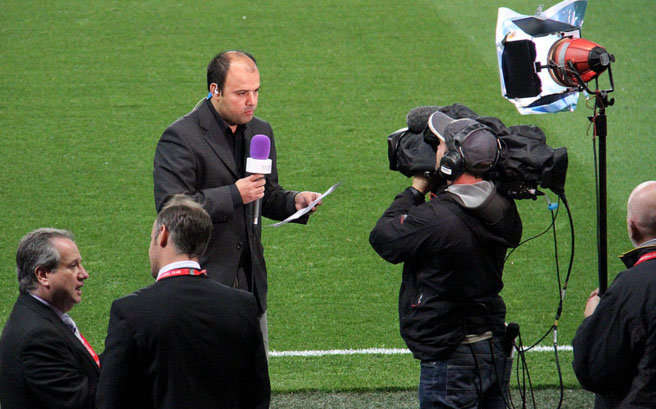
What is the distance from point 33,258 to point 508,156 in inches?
70.1

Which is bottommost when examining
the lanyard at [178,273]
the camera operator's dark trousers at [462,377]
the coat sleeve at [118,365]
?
the camera operator's dark trousers at [462,377]

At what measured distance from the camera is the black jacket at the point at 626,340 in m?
2.62

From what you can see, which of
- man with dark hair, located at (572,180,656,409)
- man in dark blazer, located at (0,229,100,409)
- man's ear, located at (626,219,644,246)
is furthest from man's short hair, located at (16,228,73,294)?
man's ear, located at (626,219,644,246)

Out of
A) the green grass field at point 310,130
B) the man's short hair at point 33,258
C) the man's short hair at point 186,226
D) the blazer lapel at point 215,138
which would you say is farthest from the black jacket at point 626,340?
the green grass field at point 310,130

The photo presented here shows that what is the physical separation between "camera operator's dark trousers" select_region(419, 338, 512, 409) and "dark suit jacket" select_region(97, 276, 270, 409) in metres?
0.95

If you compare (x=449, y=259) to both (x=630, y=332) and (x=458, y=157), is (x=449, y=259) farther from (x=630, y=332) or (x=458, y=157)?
(x=630, y=332)

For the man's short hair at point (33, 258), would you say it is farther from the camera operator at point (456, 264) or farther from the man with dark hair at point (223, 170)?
the camera operator at point (456, 264)

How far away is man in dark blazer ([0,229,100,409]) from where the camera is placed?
2.74 meters

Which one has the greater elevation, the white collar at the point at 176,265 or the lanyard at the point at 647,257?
the white collar at the point at 176,265

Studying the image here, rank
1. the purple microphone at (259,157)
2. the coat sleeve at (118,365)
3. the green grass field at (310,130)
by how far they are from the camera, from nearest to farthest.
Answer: the coat sleeve at (118,365)
the purple microphone at (259,157)
the green grass field at (310,130)

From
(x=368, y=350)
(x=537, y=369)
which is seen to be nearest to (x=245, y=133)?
(x=368, y=350)

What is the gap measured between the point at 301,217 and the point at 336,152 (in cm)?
460

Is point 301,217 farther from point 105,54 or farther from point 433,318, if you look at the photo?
point 105,54

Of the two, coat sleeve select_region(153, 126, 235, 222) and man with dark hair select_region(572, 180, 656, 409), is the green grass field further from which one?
man with dark hair select_region(572, 180, 656, 409)
